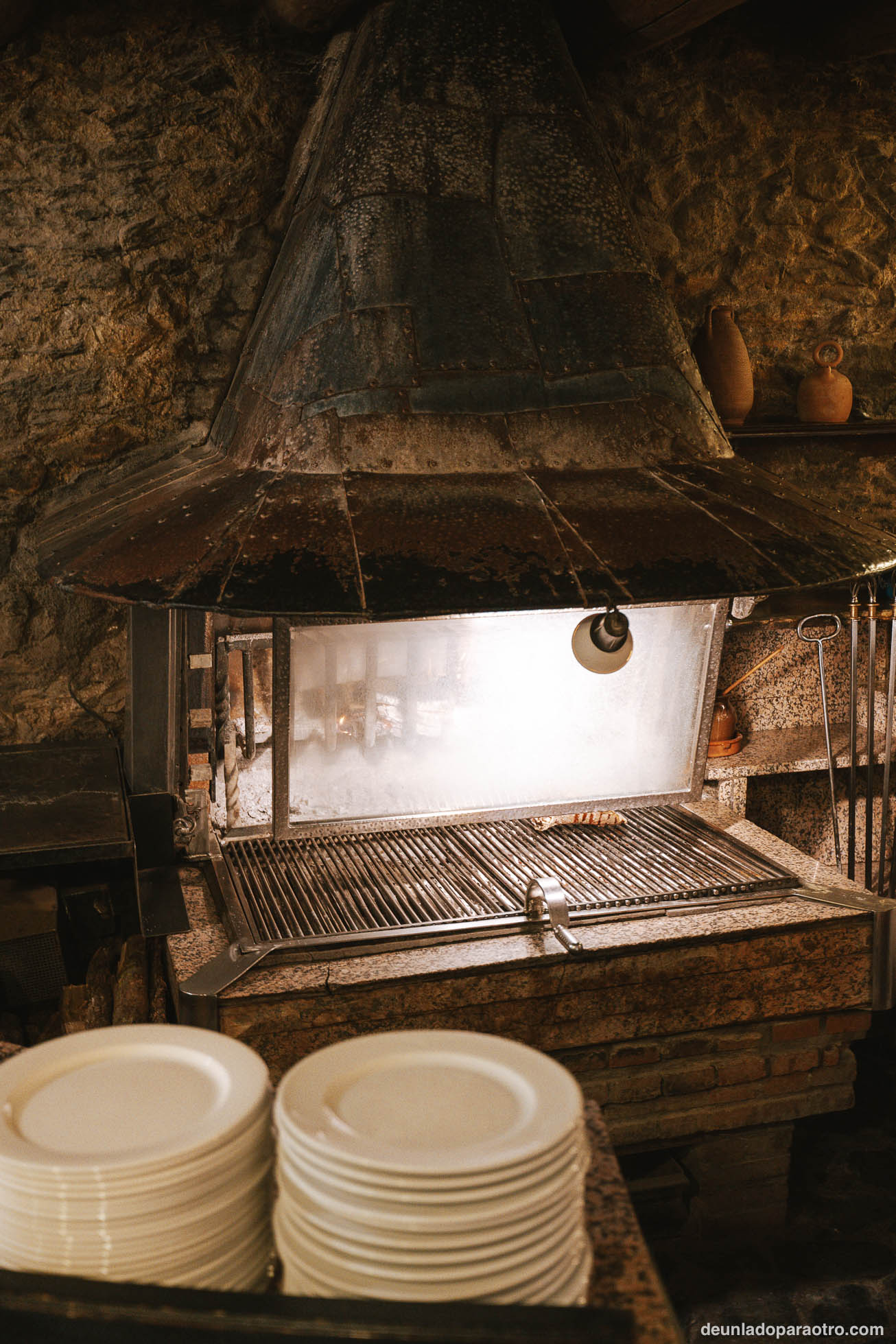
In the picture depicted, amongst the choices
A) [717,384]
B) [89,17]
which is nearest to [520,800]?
[717,384]

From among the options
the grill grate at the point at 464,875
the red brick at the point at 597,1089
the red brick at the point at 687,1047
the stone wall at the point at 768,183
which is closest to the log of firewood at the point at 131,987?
the grill grate at the point at 464,875

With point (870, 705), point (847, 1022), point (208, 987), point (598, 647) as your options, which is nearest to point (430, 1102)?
point (208, 987)

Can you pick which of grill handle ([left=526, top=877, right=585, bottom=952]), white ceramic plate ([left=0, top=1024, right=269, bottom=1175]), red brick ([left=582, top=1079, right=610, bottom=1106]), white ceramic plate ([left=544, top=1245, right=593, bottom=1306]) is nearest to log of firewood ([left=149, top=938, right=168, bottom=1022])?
grill handle ([left=526, top=877, right=585, bottom=952])

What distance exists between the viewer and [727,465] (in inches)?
102

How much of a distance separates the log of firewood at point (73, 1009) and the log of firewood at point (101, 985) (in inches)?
0.5

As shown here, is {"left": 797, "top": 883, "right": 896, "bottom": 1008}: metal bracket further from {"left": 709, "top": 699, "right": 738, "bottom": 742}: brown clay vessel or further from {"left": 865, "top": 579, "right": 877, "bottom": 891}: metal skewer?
{"left": 709, "top": 699, "right": 738, "bottom": 742}: brown clay vessel

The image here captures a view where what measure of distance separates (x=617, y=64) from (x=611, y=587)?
97.6 inches

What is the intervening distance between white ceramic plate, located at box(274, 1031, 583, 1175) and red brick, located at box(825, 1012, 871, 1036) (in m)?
2.16

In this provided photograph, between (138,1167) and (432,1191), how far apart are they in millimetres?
295

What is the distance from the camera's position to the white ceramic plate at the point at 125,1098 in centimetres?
104

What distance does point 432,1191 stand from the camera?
38.5 inches

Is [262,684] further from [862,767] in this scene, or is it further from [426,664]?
[862,767]

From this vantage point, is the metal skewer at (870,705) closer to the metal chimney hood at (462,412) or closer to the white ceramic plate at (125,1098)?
the metal chimney hood at (462,412)

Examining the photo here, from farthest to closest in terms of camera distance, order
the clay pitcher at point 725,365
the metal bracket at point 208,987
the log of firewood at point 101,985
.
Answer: the clay pitcher at point 725,365
the log of firewood at point 101,985
the metal bracket at point 208,987
